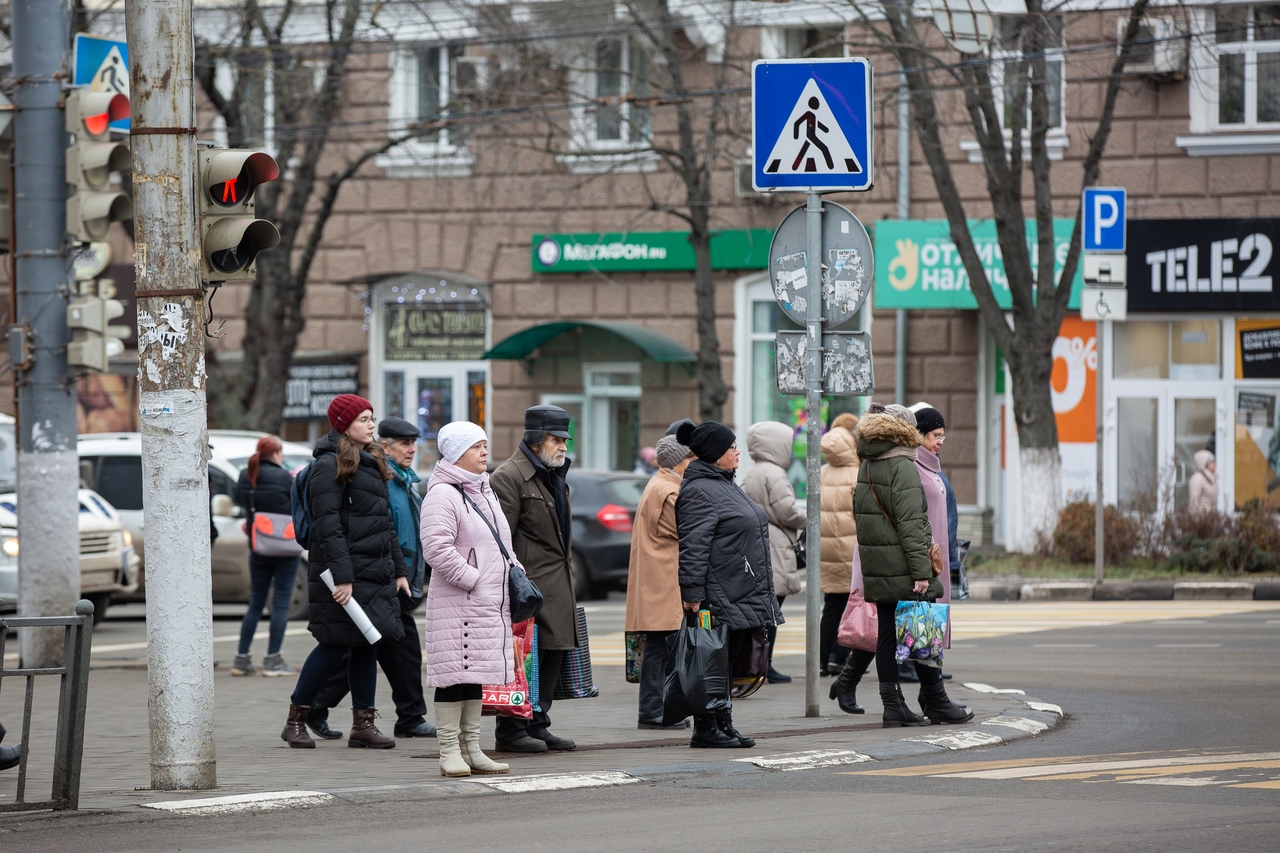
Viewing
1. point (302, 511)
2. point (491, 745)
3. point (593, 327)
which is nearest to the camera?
point (491, 745)

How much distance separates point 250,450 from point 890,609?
997 cm

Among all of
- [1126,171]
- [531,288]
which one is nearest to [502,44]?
[531,288]

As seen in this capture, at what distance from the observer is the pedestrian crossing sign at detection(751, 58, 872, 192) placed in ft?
34.7

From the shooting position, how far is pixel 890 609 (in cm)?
1050

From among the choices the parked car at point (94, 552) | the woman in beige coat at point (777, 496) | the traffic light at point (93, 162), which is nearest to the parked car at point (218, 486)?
the parked car at point (94, 552)

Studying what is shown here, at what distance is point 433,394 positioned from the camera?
2839 cm

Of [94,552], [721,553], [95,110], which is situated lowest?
[94,552]

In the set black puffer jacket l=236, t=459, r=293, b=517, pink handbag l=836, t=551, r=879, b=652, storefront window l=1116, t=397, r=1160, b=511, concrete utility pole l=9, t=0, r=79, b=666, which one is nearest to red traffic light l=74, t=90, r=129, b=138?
concrete utility pole l=9, t=0, r=79, b=666

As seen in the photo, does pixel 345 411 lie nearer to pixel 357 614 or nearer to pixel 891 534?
pixel 357 614

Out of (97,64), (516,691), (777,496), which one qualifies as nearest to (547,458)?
(516,691)

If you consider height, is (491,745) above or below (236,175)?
below

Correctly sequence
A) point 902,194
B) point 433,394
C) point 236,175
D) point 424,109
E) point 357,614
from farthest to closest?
point 433,394 → point 424,109 → point 902,194 → point 357,614 → point 236,175

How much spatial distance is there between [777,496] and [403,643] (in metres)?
3.32

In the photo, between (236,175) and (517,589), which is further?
(517,589)
